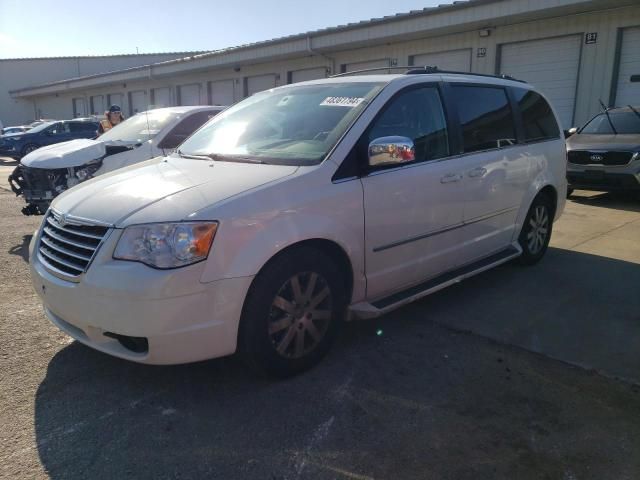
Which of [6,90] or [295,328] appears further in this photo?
[6,90]

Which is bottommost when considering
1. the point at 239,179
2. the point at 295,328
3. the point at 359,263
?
the point at 295,328

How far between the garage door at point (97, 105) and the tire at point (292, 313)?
3560cm

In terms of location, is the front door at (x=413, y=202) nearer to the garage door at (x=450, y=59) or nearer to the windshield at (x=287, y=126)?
the windshield at (x=287, y=126)

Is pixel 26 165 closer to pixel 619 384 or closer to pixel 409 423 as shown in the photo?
pixel 409 423

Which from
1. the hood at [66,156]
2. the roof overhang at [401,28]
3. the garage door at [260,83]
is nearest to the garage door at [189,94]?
the roof overhang at [401,28]

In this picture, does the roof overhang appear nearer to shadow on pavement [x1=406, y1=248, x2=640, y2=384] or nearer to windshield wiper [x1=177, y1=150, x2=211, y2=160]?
shadow on pavement [x1=406, y1=248, x2=640, y2=384]

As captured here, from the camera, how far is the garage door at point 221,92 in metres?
22.8

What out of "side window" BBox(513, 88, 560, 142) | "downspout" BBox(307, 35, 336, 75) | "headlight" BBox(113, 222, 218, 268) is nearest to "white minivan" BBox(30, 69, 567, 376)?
"headlight" BBox(113, 222, 218, 268)

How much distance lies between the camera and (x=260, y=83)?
21.2 m

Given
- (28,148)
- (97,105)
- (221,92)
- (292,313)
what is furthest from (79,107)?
(292,313)

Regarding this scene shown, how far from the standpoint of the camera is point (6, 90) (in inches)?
1898

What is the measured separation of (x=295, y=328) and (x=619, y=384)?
197cm

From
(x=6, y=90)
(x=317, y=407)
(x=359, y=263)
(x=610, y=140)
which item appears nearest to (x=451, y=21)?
(x=610, y=140)

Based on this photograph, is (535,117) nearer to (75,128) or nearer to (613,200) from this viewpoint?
(613,200)
